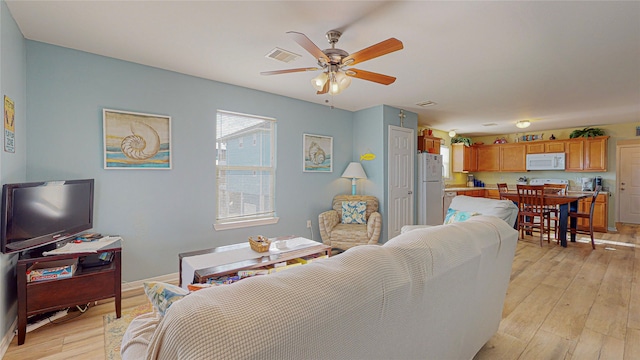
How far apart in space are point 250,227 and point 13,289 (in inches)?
86.4

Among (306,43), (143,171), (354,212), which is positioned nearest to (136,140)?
(143,171)

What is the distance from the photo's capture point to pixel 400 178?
496 cm

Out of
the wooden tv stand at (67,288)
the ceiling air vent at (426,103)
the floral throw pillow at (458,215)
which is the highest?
the ceiling air vent at (426,103)

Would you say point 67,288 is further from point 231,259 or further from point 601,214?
point 601,214

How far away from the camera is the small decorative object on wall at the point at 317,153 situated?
4.42 metres

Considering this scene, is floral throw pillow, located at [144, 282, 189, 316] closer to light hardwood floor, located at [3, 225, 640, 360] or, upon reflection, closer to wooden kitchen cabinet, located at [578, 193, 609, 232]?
light hardwood floor, located at [3, 225, 640, 360]

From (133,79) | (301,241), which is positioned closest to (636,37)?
(301,241)

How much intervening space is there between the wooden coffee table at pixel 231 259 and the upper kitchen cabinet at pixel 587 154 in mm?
6820

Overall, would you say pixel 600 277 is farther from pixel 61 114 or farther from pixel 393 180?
pixel 61 114

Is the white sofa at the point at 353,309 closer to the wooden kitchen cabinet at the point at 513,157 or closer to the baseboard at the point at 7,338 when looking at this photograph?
the baseboard at the point at 7,338

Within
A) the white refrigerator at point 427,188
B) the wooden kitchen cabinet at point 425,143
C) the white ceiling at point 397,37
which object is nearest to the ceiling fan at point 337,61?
the white ceiling at point 397,37

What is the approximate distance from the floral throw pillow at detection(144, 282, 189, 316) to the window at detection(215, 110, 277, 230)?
2628 mm

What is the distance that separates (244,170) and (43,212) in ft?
6.75

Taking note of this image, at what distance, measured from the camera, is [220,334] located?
63 centimetres
